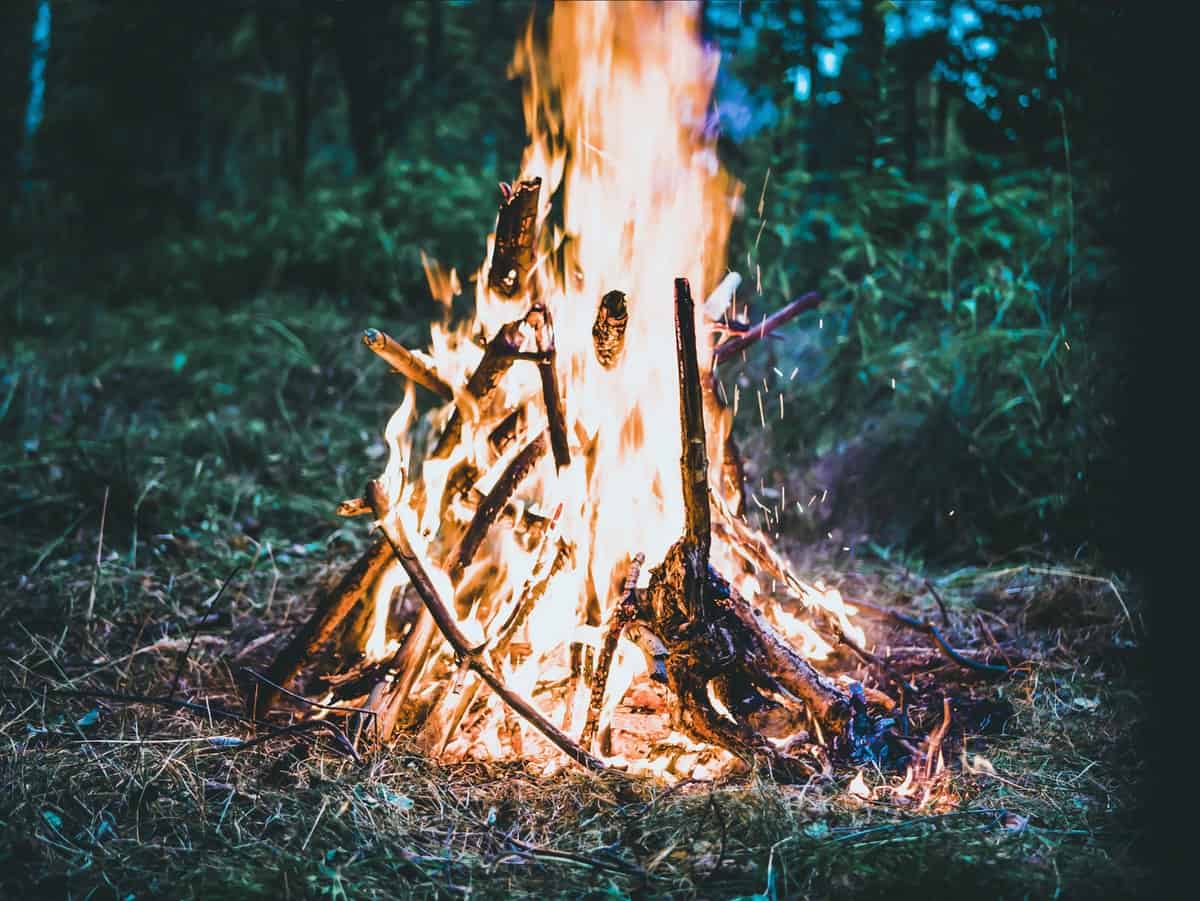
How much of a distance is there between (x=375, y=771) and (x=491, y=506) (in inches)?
29.7

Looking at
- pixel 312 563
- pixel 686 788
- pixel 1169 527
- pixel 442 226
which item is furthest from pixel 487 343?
pixel 442 226

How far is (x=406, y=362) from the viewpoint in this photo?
2422 millimetres

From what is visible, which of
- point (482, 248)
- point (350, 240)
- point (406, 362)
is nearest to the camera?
point (406, 362)

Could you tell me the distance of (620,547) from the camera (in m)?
2.52

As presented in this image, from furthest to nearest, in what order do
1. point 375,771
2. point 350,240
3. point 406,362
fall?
point 350,240
point 406,362
point 375,771

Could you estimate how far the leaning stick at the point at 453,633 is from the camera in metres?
2.14

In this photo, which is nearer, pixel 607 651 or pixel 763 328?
pixel 607 651

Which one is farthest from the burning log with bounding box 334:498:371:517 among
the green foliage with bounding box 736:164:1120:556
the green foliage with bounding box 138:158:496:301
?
the green foliage with bounding box 138:158:496:301

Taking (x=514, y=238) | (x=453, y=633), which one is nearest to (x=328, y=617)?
(x=453, y=633)

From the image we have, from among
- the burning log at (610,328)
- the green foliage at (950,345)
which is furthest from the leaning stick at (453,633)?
the green foliage at (950,345)

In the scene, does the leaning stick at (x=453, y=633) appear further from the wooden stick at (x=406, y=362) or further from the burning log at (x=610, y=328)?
the burning log at (x=610, y=328)

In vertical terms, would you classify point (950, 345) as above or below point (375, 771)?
above

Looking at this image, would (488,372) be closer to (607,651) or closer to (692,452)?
(692,452)

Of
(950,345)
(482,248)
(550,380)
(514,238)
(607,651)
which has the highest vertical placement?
(482,248)
